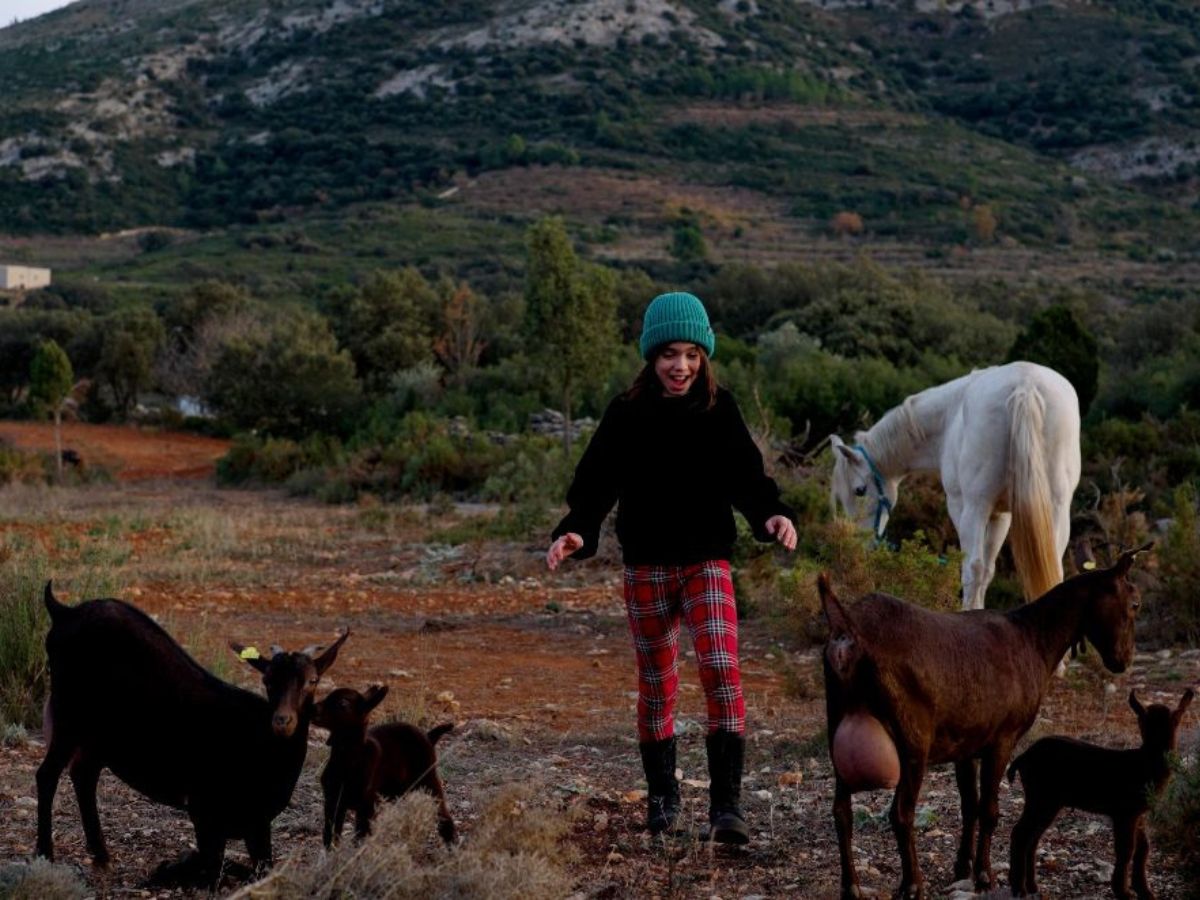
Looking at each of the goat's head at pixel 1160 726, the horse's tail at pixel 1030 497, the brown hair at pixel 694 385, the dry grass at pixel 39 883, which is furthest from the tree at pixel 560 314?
the dry grass at pixel 39 883

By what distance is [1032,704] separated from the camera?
4.82m

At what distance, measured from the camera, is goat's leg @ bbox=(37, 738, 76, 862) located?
4.97m

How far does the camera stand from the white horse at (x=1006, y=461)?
8.58 meters

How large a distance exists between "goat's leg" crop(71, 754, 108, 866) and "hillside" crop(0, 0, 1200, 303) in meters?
54.8

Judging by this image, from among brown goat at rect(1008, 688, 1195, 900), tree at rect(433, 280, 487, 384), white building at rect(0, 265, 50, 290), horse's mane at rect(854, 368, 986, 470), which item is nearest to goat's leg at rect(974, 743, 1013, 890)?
brown goat at rect(1008, 688, 1195, 900)

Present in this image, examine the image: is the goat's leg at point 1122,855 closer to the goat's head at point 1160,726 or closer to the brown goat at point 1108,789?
the brown goat at point 1108,789

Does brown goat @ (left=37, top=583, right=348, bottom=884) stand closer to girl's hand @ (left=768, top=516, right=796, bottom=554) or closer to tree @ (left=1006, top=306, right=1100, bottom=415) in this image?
A: girl's hand @ (left=768, top=516, right=796, bottom=554)

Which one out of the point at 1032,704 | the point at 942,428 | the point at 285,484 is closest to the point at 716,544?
the point at 1032,704

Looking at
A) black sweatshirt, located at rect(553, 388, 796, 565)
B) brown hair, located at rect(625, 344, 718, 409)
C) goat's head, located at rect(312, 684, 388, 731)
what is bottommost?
goat's head, located at rect(312, 684, 388, 731)

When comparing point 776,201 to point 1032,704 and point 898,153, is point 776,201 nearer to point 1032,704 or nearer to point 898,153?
point 898,153

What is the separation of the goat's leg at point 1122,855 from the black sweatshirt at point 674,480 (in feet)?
4.99

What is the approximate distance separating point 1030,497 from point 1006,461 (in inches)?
14.3

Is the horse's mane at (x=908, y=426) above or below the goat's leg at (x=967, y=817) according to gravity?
above

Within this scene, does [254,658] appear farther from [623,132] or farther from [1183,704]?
[623,132]
